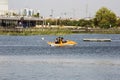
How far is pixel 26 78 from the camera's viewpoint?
34.4 m

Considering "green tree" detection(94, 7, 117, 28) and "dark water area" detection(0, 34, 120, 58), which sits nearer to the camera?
"dark water area" detection(0, 34, 120, 58)

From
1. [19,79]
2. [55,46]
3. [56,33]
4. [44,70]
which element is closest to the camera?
[19,79]

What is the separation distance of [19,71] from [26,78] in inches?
185

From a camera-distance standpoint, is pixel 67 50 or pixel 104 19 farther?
pixel 104 19

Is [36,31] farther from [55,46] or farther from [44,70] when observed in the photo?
[44,70]

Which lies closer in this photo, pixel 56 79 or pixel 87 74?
pixel 56 79

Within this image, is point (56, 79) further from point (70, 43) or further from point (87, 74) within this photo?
point (70, 43)

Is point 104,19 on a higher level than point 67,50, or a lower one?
higher

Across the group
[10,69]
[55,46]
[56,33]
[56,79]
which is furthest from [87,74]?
[56,33]

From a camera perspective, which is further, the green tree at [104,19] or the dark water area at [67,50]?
the green tree at [104,19]

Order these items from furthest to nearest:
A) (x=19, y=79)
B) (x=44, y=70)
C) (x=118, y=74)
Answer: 1. (x=44, y=70)
2. (x=118, y=74)
3. (x=19, y=79)

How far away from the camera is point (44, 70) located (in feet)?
131

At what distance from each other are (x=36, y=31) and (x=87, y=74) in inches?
4621

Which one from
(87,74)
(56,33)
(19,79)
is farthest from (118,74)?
(56,33)
